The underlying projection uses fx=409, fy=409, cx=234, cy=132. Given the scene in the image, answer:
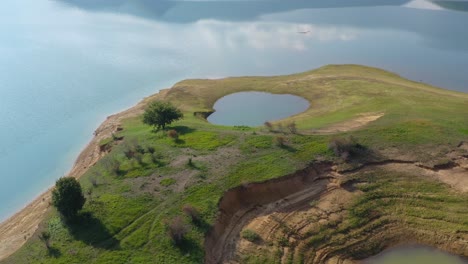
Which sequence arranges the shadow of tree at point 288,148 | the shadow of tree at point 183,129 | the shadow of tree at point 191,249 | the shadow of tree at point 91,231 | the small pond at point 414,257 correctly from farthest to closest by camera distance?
the shadow of tree at point 183,129 → the shadow of tree at point 288,148 → the small pond at point 414,257 → the shadow of tree at point 91,231 → the shadow of tree at point 191,249

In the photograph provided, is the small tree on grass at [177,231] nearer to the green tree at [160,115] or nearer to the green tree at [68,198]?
the green tree at [68,198]

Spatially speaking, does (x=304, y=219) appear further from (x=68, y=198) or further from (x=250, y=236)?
(x=68, y=198)

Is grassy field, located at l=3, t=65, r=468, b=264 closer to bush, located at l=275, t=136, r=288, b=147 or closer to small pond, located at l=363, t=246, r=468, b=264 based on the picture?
bush, located at l=275, t=136, r=288, b=147

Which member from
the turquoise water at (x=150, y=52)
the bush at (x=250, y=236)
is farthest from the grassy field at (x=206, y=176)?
the turquoise water at (x=150, y=52)

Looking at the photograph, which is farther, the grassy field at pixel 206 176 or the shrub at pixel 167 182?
the shrub at pixel 167 182

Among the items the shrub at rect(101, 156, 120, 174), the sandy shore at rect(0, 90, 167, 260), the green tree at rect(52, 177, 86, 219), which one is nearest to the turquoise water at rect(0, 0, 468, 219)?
the sandy shore at rect(0, 90, 167, 260)
